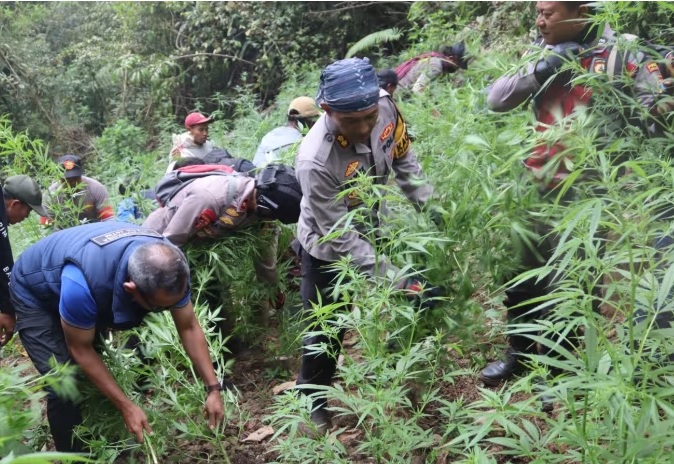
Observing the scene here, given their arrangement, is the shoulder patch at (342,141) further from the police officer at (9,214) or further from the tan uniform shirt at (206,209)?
the police officer at (9,214)

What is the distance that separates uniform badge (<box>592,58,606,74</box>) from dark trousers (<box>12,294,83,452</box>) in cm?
273

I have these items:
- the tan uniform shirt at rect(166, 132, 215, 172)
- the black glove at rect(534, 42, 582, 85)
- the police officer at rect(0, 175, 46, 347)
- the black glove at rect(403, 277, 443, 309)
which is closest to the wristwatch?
the black glove at rect(403, 277, 443, 309)

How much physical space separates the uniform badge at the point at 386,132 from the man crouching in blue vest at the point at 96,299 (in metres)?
1.12

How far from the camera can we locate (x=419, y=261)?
2809 millimetres

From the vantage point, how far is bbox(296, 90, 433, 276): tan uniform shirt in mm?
3078

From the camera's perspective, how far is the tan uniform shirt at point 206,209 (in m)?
4.02

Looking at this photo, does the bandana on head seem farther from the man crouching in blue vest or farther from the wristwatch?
the wristwatch

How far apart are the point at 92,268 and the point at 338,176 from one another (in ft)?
3.81

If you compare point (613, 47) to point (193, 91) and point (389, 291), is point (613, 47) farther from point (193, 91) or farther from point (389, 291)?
point (193, 91)

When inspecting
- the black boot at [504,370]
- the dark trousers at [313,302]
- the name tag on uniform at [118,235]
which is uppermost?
the name tag on uniform at [118,235]

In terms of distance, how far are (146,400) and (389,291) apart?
1.67m

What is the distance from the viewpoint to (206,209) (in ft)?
13.2

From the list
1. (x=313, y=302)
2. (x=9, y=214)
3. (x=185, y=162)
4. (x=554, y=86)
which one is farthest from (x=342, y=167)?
(x=9, y=214)

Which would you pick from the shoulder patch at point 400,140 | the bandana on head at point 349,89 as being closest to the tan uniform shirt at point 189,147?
the shoulder patch at point 400,140
